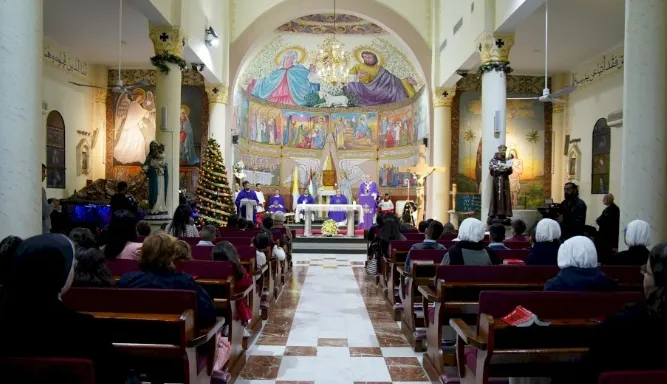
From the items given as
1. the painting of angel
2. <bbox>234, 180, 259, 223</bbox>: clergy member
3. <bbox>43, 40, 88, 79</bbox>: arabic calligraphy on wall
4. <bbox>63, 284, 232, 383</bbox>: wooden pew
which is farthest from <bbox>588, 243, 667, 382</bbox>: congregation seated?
the painting of angel

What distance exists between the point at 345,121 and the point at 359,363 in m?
20.9

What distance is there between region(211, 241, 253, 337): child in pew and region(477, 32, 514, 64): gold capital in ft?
29.0

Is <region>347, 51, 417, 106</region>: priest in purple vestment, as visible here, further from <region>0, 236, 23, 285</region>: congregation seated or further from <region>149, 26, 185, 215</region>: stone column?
<region>0, 236, 23, 285</region>: congregation seated

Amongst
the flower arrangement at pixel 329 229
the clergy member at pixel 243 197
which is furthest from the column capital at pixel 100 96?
the flower arrangement at pixel 329 229

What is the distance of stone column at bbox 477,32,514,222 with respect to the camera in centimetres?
1187

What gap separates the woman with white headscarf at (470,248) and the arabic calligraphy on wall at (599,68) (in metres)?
12.2

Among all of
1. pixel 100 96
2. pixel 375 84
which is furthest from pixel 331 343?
pixel 375 84

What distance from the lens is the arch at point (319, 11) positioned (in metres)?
18.8

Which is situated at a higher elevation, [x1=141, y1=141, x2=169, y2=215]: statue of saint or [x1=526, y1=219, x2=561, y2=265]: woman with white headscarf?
[x1=141, y1=141, x2=169, y2=215]: statue of saint

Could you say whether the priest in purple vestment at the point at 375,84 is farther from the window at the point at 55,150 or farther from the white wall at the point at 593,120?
the window at the point at 55,150

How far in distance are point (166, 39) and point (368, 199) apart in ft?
40.2

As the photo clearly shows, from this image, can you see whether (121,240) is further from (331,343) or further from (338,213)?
(338,213)

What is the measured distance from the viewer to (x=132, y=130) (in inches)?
716

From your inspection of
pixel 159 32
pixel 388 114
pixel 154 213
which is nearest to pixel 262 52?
pixel 388 114
